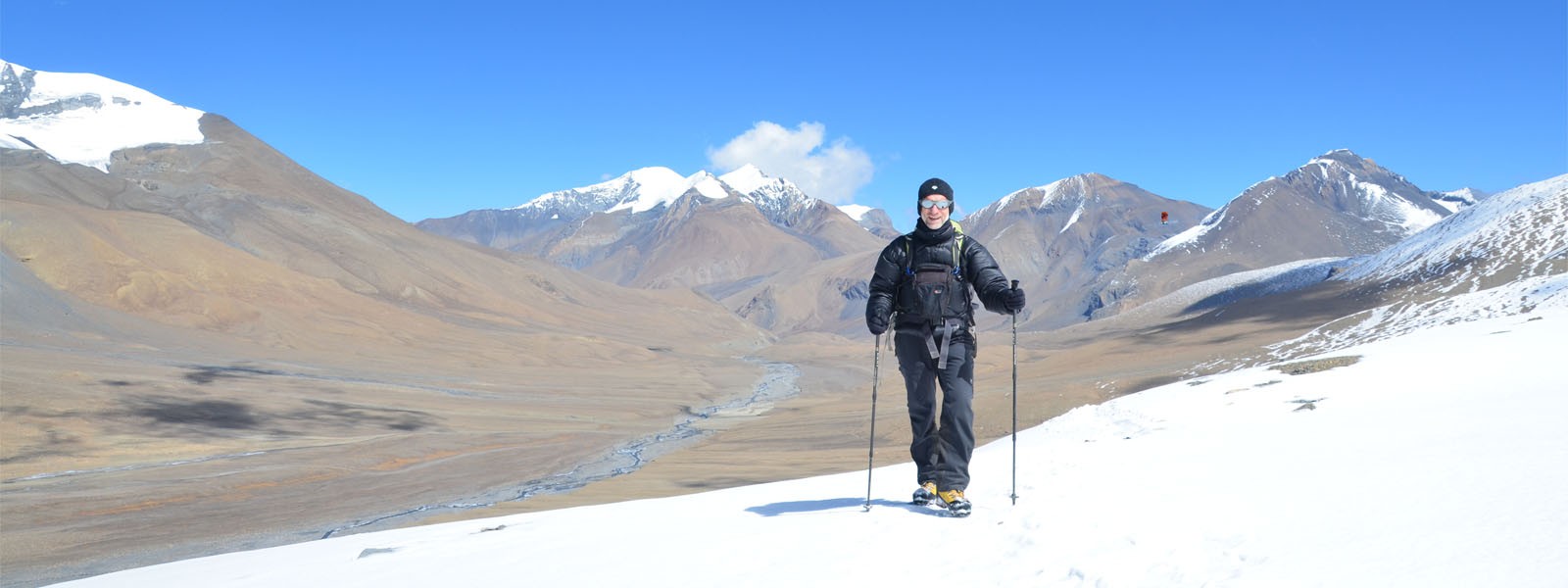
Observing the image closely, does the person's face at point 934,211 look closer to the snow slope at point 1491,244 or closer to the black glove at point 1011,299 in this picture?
the black glove at point 1011,299

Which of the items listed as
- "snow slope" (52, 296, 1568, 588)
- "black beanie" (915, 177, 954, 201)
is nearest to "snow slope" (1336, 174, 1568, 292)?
"snow slope" (52, 296, 1568, 588)

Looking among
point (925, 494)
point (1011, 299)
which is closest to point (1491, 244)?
point (1011, 299)

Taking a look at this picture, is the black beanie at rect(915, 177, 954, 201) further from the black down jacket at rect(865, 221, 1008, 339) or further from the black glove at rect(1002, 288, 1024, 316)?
the black glove at rect(1002, 288, 1024, 316)

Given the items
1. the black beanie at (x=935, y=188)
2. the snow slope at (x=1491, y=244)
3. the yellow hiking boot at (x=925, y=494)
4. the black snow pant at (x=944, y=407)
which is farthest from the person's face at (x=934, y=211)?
the snow slope at (x=1491, y=244)

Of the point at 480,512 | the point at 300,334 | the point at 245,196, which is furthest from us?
the point at 245,196

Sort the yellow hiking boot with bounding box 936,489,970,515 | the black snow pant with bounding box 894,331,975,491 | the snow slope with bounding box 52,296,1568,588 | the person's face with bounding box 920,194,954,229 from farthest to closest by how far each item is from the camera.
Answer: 1. the person's face with bounding box 920,194,954,229
2. the black snow pant with bounding box 894,331,975,491
3. the yellow hiking boot with bounding box 936,489,970,515
4. the snow slope with bounding box 52,296,1568,588

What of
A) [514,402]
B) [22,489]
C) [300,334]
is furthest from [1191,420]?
[300,334]

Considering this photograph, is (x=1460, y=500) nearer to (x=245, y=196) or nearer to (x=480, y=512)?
(x=480, y=512)
